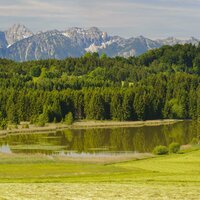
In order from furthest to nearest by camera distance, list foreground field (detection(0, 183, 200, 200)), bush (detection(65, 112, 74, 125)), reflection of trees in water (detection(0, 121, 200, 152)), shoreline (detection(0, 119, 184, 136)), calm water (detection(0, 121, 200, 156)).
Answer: bush (detection(65, 112, 74, 125))
shoreline (detection(0, 119, 184, 136))
reflection of trees in water (detection(0, 121, 200, 152))
calm water (detection(0, 121, 200, 156))
foreground field (detection(0, 183, 200, 200))

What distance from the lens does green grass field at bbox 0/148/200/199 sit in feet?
97.9

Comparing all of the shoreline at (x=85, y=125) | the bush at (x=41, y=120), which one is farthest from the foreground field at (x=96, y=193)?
the bush at (x=41, y=120)

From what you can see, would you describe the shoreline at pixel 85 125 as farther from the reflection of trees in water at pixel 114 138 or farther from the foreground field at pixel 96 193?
the foreground field at pixel 96 193

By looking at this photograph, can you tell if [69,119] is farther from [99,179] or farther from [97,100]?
[99,179]

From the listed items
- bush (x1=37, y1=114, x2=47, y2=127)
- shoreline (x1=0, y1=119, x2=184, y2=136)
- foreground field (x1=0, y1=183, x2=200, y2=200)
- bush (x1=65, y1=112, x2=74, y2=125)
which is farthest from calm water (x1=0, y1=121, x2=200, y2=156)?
foreground field (x1=0, y1=183, x2=200, y2=200)

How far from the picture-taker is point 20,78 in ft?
600

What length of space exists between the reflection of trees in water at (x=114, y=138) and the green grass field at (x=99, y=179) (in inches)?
876


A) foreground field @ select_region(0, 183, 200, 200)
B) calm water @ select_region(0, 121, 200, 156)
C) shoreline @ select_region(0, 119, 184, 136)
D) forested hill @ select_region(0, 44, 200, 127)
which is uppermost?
forested hill @ select_region(0, 44, 200, 127)

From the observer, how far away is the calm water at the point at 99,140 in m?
86.9

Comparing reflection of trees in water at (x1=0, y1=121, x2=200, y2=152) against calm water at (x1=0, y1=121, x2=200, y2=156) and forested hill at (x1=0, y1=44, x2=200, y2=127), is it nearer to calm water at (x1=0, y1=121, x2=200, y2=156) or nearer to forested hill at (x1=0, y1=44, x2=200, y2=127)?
calm water at (x1=0, y1=121, x2=200, y2=156)

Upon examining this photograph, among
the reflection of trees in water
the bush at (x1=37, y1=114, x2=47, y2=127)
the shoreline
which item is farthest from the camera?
the bush at (x1=37, y1=114, x2=47, y2=127)

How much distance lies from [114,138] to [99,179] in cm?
6215

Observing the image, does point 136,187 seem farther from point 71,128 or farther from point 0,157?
point 71,128

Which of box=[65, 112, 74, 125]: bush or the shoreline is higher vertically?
box=[65, 112, 74, 125]: bush
